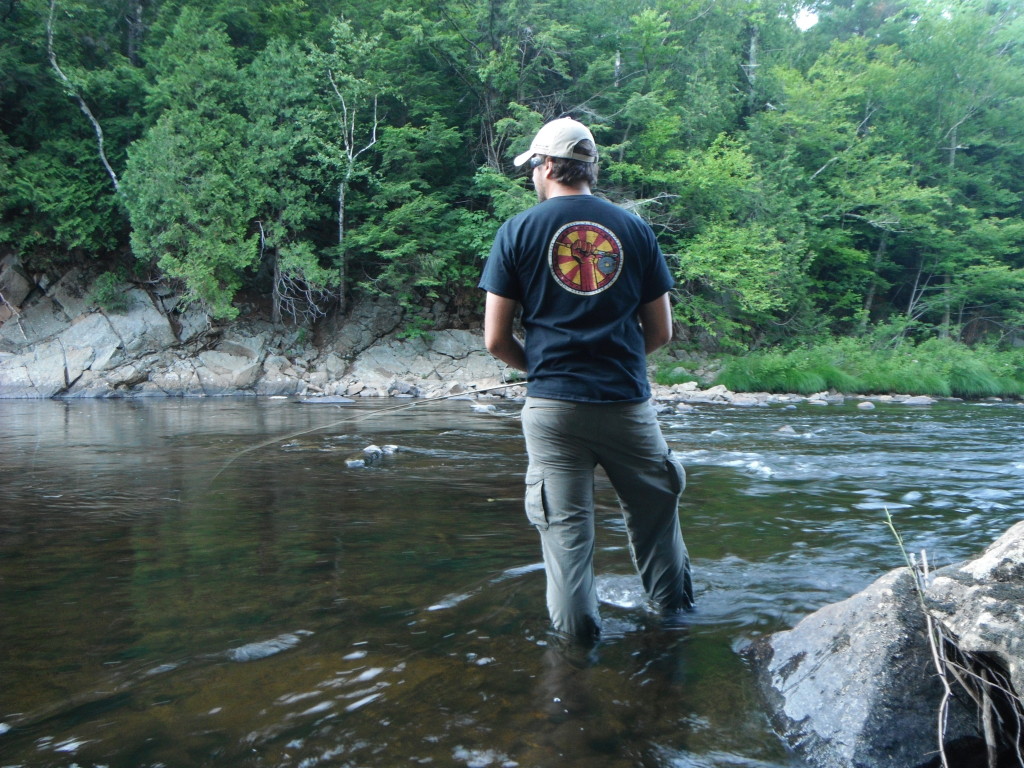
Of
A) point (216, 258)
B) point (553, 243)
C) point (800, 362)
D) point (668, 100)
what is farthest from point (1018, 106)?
point (553, 243)

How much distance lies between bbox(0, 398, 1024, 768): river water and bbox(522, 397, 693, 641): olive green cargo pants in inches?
8.6

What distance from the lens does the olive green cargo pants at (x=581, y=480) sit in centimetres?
266

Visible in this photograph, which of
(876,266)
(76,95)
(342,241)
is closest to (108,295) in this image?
(76,95)

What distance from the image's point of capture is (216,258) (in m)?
18.7

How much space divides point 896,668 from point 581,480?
1148mm

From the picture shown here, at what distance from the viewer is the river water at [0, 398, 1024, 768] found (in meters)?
2.14

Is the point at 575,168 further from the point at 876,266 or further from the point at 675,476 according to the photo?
the point at 876,266

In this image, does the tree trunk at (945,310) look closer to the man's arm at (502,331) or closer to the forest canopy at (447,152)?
the forest canopy at (447,152)

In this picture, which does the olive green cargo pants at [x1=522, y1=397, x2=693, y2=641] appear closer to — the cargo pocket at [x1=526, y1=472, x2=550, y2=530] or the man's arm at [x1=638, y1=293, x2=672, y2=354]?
the cargo pocket at [x1=526, y1=472, x2=550, y2=530]

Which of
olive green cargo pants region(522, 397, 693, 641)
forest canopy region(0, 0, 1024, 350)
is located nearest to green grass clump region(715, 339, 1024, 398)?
forest canopy region(0, 0, 1024, 350)

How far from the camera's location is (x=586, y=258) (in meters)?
2.60

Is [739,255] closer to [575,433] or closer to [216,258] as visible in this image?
[216,258]

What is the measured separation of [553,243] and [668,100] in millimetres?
23525

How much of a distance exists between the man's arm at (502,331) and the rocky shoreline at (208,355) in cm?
1379
